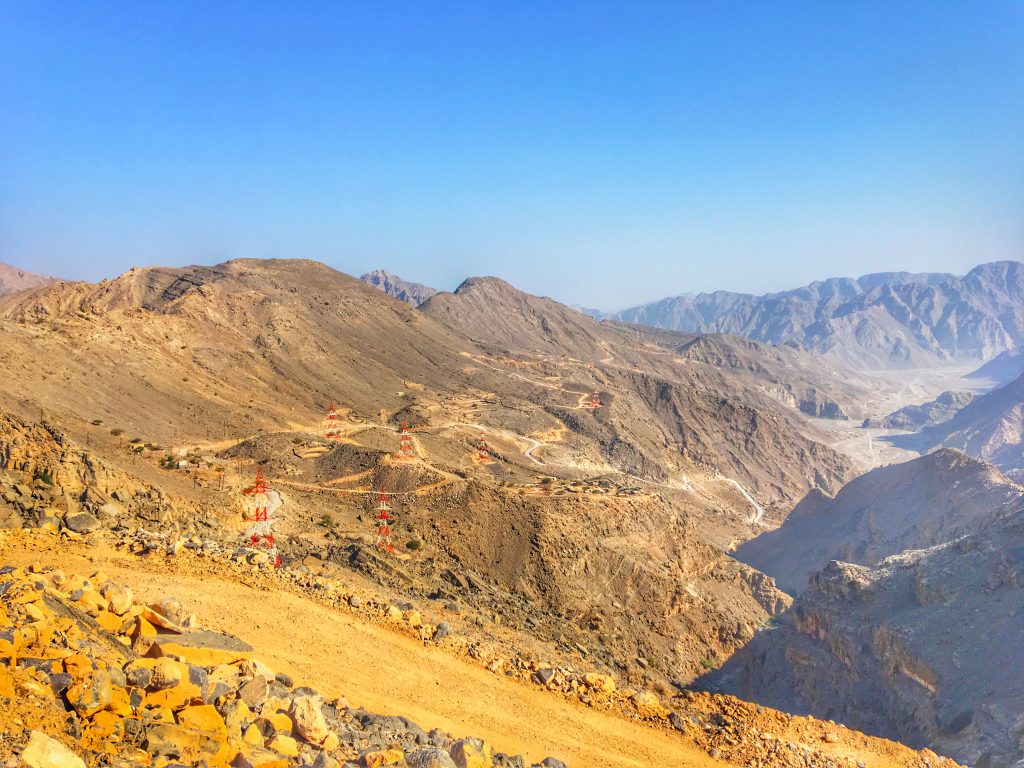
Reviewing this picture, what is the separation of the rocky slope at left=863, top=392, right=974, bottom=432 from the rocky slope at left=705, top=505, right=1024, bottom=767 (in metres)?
133

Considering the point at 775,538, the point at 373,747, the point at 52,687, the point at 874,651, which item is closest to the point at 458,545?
the point at 874,651

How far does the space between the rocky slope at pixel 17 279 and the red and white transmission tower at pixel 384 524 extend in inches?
7121

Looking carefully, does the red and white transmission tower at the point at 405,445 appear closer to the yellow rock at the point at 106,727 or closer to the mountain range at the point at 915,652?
the mountain range at the point at 915,652

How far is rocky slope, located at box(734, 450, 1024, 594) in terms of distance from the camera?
2098 inches

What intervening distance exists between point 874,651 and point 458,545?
2107 cm

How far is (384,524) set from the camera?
35438mm

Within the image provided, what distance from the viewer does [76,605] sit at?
450 inches

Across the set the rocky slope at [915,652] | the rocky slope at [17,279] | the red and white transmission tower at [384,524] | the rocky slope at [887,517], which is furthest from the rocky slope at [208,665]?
the rocky slope at [17,279]

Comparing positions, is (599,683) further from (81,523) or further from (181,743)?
(81,523)

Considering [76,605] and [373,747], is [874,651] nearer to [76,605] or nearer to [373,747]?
[373,747]

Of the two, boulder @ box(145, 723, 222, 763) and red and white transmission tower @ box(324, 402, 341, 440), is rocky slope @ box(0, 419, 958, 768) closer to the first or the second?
boulder @ box(145, 723, 222, 763)

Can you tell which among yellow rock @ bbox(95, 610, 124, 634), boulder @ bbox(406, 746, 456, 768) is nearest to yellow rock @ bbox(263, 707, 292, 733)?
boulder @ bbox(406, 746, 456, 768)

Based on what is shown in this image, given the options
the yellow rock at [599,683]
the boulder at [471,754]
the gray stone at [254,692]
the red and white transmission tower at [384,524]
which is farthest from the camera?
the red and white transmission tower at [384,524]

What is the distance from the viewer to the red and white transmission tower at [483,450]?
195 feet
